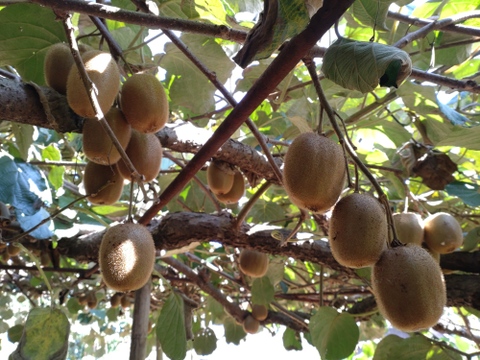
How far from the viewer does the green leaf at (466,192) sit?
51.2 inches

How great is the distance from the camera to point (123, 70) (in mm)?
943

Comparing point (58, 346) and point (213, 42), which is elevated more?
point (213, 42)

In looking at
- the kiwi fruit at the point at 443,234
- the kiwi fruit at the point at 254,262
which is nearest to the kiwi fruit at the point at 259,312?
the kiwi fruit at the point at 254,262

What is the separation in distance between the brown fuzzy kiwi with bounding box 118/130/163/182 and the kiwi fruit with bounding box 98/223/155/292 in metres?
0.14

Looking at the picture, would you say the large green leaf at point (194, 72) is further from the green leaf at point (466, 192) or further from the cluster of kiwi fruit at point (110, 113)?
the green leaf at point (466, 192)

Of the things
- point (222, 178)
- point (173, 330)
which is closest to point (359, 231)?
point (222, 178)

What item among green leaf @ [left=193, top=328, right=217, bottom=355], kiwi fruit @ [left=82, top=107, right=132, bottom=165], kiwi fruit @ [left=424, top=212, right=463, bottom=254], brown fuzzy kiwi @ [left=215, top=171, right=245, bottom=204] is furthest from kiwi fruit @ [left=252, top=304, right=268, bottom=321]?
kiwi fruit @ [left=82, top=107, right=132, bottom=165]

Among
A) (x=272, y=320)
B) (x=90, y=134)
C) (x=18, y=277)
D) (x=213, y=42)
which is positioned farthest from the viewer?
(x=18, y=277)

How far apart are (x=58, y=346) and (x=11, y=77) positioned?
595 mm

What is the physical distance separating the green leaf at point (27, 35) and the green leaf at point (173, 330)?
2.47ft

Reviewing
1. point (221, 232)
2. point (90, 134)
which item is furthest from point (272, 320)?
point (90, 134)

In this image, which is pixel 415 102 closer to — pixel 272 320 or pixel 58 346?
pixel 58 346

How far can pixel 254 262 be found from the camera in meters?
1.62

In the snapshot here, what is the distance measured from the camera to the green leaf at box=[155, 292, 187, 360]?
1.25 meters
